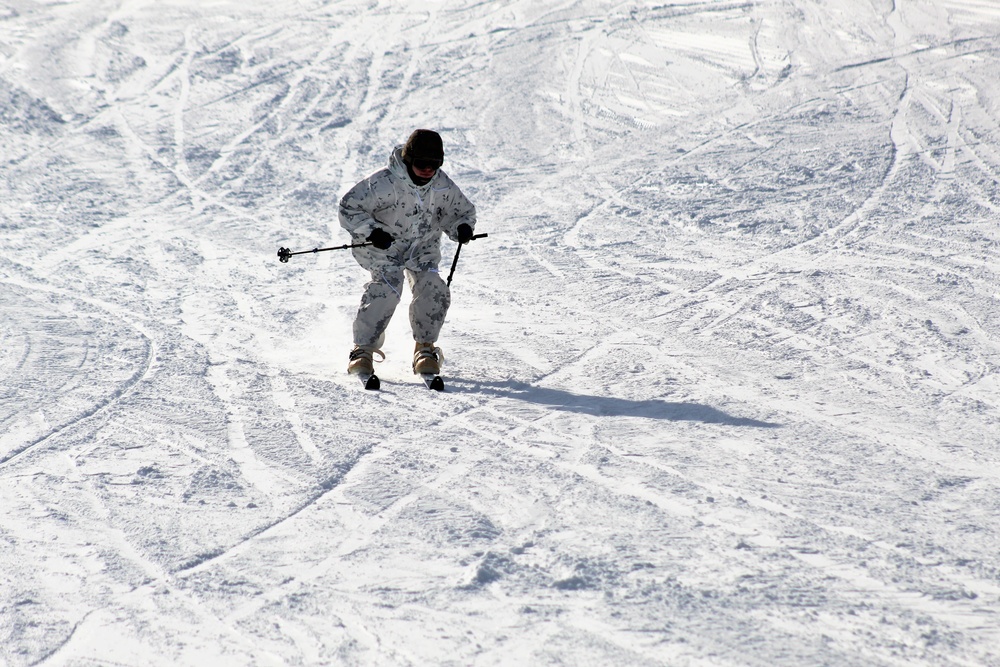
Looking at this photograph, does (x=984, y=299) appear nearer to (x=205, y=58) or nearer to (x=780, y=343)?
(x=780, y=343)

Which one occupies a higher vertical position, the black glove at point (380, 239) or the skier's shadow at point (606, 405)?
the black glove at point (380, 239)

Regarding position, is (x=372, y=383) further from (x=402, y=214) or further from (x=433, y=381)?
(x=402, y=214)

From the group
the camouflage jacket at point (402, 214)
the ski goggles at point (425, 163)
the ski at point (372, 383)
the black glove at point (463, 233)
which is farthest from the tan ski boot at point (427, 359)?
the ski goggles at point (425, 163)

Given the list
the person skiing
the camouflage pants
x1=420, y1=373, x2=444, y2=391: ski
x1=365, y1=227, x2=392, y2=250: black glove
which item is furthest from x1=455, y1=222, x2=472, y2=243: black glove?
x1=420, y1=373, x2=444, y2=391: ski

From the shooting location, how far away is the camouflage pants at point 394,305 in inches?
242

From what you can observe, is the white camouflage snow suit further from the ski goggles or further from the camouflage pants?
the ski goggles

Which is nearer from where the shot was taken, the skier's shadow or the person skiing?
the skier's shadow

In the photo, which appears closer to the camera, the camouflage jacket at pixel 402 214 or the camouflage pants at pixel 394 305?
the camouflage jacket at pixel 402 214

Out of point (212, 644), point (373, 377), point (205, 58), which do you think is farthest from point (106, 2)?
point (212, 644)

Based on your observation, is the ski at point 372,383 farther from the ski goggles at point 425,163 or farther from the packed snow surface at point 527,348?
the ski goggles at point 425,163

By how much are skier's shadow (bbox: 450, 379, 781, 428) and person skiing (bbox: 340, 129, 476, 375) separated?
0.40m

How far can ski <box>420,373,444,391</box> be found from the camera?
5.96 meters

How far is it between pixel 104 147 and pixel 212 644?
30.9ft

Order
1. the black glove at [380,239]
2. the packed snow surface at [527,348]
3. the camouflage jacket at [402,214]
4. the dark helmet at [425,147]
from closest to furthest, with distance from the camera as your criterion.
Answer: the packed snow surface at [527,348] → the dark helmet at [425,147] → the black glove at [380,239] → the camouflage jacket at [402,214]
